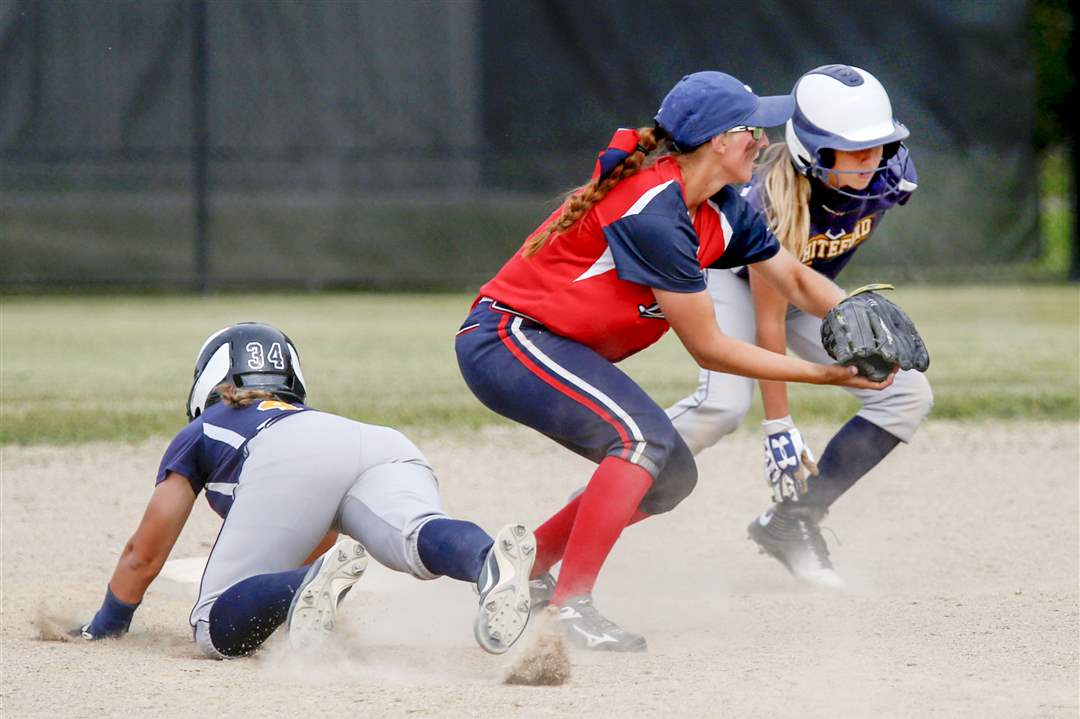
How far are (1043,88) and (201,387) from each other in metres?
9.11

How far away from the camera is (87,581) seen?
381cm

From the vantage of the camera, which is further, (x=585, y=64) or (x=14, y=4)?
(x=585, y=64)

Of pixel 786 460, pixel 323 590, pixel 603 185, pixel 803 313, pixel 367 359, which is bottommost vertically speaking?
pixel 367 359

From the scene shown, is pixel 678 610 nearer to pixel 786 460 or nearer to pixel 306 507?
pixel 786 460

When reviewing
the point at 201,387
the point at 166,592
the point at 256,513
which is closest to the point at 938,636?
the point at 256,513

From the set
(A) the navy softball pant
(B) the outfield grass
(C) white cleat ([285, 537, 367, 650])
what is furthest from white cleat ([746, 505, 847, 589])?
(B) the outfield grass

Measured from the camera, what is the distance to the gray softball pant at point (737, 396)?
3711 millimetres

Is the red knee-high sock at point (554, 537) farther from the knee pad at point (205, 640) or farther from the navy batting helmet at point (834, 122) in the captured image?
the navy batting helmet at point (834, 122)

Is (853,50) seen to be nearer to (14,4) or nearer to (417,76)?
(417,76)

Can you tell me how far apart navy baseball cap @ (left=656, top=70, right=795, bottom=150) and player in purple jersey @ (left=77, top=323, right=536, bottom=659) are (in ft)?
2.86

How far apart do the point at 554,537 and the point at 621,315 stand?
1.86ft

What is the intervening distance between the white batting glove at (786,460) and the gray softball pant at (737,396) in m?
0.13

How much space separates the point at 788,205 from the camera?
3541 millimetres

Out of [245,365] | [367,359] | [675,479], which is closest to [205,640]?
[245,365]
